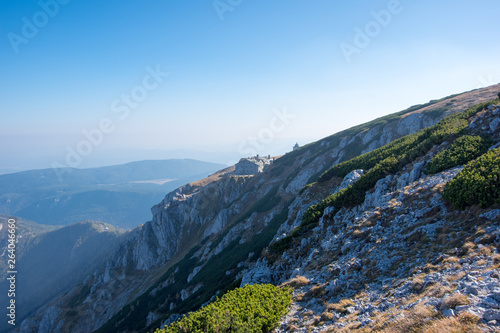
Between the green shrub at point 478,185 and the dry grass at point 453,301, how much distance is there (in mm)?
7777

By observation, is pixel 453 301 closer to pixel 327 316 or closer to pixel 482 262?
pixel 482 262

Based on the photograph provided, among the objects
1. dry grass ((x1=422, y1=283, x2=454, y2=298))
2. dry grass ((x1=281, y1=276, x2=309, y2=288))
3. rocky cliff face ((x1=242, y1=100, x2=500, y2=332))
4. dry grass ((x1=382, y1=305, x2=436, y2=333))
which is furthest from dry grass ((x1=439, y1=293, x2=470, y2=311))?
dry grass ((x1=281, y1=276, x2=309, y2=288))

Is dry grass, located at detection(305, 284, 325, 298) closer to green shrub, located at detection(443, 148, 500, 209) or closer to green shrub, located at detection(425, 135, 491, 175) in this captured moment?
green shrub, located at detection(443, 148, 500, 209)

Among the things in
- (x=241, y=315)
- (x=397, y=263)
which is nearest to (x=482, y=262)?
(x=397, y=263)

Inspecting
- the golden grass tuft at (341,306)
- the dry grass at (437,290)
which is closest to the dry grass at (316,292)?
the golden grass tuft at (341,306)

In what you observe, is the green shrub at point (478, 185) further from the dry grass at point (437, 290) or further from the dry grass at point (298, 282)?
the dry grass at point (298, 282)

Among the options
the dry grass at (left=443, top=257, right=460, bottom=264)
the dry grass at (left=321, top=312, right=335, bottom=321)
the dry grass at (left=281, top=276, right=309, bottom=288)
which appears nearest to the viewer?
the dry grass at (left=443, top=257, right=460, bottom=264)

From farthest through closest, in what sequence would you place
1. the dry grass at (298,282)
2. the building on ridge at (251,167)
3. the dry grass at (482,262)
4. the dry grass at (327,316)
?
the building on ridge at (251,167) < the dry grass at (298,282) < the dry grass at (327,316) < the dry grass at (482,262)

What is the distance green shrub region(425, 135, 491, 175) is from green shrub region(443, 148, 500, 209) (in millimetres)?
3191

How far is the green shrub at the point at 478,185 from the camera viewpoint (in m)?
13.5

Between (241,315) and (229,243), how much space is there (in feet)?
171

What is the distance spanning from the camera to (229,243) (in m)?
63.1

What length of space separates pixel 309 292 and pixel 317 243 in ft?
23.9

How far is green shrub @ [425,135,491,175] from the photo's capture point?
2003 cm
